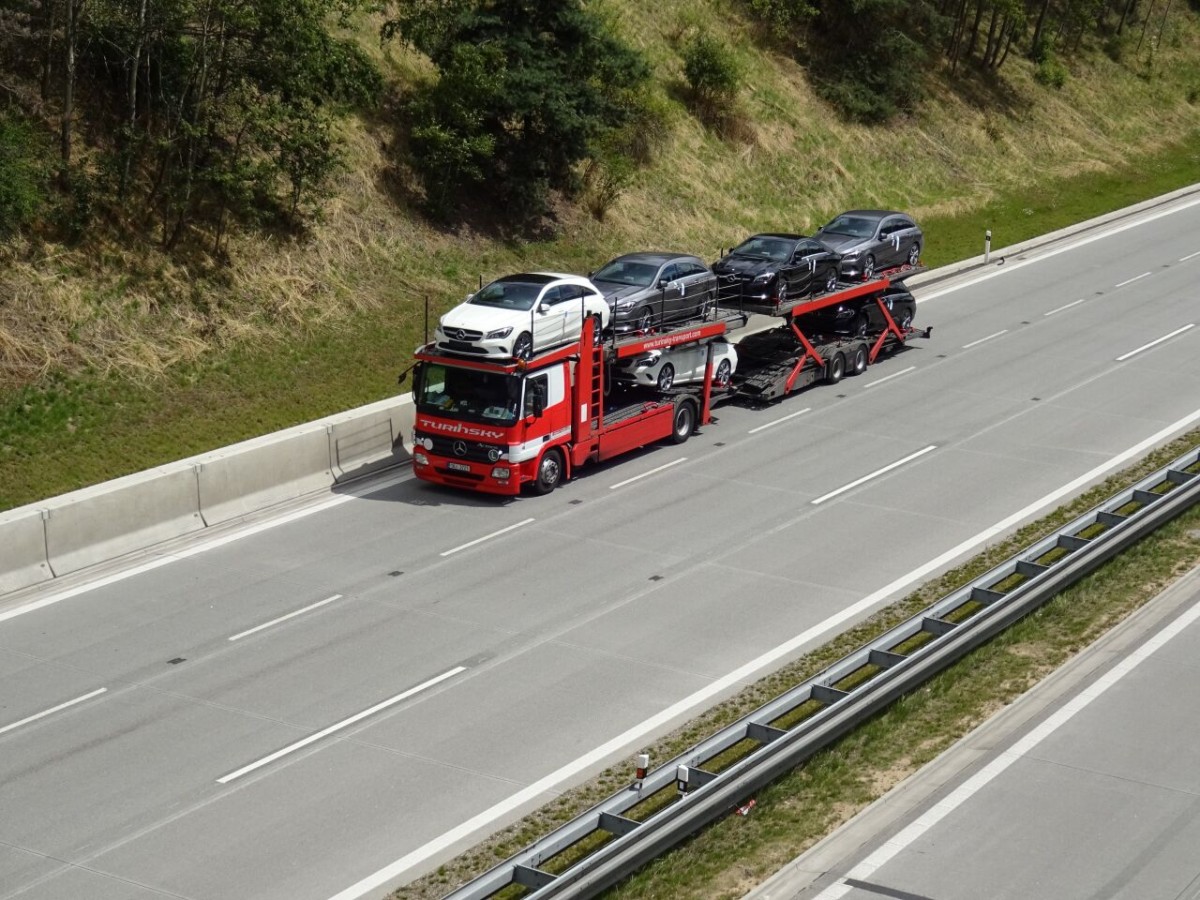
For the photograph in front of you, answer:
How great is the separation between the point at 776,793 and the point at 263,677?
239 inches

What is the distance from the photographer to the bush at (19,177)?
78.6ft

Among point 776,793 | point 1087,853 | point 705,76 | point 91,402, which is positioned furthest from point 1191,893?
point 705,76

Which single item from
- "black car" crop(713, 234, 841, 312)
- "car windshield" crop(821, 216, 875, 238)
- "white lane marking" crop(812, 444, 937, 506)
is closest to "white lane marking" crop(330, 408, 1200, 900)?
"white lane marking" crop(812, 444, 937, 506)

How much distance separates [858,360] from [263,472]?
13.1 m

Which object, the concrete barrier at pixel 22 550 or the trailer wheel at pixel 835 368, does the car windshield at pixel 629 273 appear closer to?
the trailer wheel at pixel 835 368

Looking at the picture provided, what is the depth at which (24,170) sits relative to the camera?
25.0m

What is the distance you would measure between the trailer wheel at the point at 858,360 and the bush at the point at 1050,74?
31.8m

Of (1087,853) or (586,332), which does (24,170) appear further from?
(1087,853)

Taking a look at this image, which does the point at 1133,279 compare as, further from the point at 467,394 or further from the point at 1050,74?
the point at 467,394

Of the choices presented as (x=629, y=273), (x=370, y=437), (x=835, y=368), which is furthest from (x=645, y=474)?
(x=835, y=368)

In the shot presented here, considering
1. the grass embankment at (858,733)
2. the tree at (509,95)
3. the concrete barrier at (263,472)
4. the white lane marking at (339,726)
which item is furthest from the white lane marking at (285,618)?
the tree at (509,95)

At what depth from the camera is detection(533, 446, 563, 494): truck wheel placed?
2303 cm

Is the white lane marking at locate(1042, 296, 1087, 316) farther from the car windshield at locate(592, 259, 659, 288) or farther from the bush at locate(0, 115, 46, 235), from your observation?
the bush at locate(0, 115, 46, 235)

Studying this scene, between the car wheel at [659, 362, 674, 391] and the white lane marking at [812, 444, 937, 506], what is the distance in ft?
12.7
